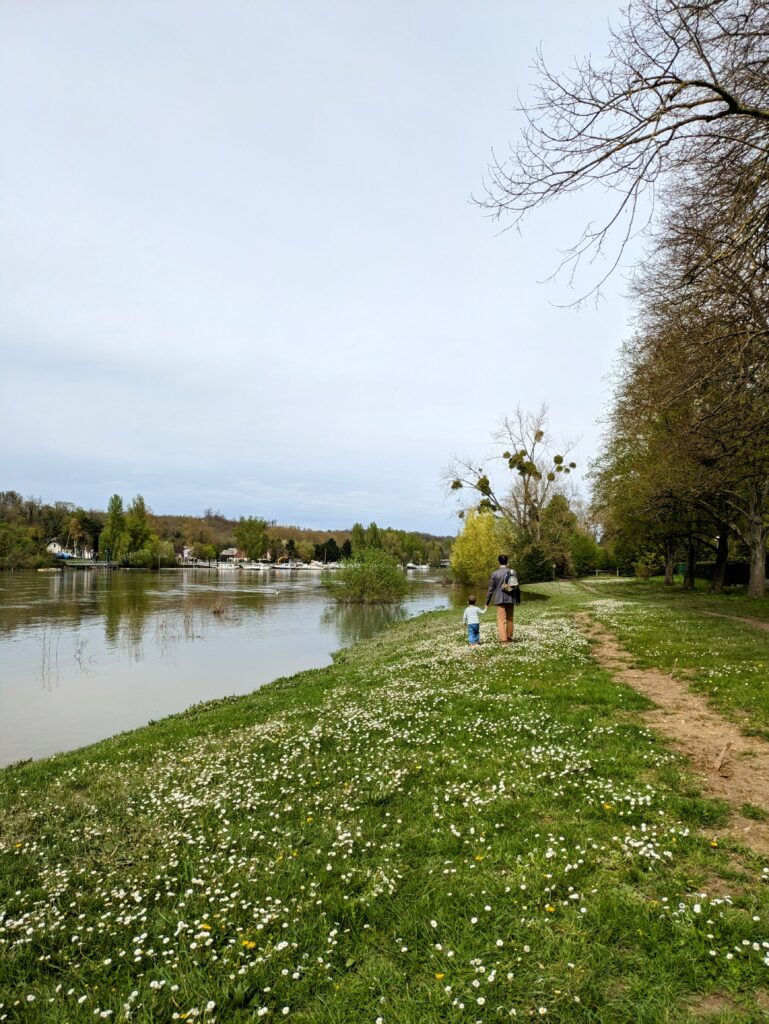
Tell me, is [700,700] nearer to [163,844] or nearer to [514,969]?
[514,969]

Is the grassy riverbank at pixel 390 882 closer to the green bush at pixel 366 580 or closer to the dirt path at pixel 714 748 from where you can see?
the dirt path at pixel 714 748

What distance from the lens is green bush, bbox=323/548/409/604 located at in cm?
5062

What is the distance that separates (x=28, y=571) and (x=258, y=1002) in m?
117

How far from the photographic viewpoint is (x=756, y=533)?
84.7 ft

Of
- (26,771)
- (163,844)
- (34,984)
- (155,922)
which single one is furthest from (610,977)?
(26,771)

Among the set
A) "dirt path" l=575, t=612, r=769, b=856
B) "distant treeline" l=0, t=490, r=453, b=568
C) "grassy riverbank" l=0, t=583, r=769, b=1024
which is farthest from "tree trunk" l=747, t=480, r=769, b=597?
"distant treeline" l=0, t=490, r=453, b=568

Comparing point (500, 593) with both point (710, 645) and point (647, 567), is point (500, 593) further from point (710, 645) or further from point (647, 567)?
point (647, 567)

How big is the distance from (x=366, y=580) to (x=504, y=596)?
3478cm

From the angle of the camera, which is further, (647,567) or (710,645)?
(647,567)

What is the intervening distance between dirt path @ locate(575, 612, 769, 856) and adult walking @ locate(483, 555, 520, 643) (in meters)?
4.54

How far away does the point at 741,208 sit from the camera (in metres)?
8.33

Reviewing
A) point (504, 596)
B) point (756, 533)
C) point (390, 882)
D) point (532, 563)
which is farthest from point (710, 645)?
point (532, 563)

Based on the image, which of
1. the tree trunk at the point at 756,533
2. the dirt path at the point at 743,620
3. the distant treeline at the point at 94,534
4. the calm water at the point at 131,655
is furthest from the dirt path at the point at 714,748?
the distant treeline at the point at 94,534

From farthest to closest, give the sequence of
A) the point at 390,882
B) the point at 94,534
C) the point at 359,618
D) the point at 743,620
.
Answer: the point at 94,534 < the point at 359,618 < the point at 743,620 < the point at 390,882
